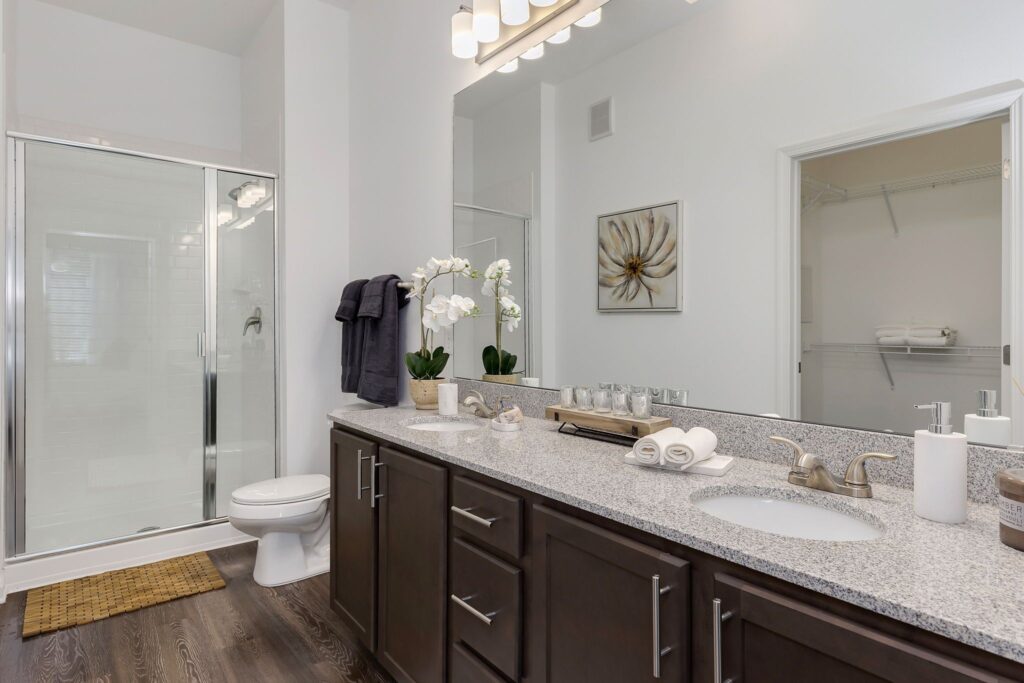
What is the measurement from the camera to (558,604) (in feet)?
3.62

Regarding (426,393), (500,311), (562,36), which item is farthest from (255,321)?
(562,36)

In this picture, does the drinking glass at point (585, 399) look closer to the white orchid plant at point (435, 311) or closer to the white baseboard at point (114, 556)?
the white orchid plant at point (435, 311)

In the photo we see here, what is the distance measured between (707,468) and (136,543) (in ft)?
9.22

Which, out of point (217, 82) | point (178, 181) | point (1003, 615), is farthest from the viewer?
point (217, 82)

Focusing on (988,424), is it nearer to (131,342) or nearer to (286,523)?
(286,523)

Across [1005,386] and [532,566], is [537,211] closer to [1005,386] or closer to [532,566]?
[532,566]

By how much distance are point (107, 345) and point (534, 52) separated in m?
2.54

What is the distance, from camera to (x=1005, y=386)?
3.33ft

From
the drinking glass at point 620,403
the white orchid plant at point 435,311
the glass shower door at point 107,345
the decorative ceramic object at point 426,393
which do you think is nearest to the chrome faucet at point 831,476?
the drinking glass at point 620,403

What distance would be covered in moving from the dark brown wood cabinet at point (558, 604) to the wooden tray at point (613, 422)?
417 millimetres

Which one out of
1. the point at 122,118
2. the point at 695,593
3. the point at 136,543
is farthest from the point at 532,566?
the point at 122,118

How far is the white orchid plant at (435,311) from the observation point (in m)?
2.15

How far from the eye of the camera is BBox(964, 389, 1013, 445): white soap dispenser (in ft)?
3.29

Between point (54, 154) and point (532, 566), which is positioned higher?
point (54, 154)
